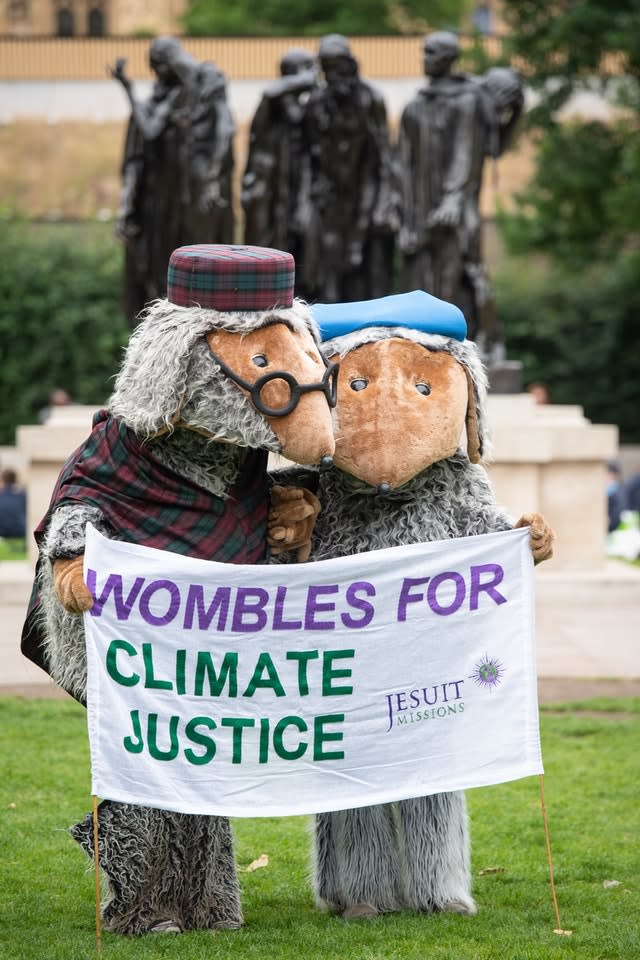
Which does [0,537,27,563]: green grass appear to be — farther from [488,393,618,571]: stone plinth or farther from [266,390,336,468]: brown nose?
[266,390,336,468]: brown nose

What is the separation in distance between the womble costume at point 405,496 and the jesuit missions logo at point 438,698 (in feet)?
0.92

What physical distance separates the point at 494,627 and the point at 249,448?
2.75ft

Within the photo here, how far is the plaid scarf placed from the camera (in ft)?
14.3

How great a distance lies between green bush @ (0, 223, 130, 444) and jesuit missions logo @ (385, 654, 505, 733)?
1980 cm

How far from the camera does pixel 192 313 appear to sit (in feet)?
13.9

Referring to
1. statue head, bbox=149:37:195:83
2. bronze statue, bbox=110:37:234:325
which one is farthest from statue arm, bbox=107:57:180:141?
statue head, bbox=149:37:195:83

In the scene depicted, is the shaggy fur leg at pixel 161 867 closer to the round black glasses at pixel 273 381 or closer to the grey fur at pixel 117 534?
the grey fur at pixel 117 534

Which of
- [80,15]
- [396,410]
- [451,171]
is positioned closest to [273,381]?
[396,410]

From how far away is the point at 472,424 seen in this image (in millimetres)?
4625

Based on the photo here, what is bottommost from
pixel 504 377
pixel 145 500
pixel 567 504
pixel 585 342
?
pixel 585 342

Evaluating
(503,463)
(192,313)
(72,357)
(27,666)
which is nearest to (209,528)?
(192,313)

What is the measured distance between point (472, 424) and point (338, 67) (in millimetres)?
7934

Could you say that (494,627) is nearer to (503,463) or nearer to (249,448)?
(249,448)

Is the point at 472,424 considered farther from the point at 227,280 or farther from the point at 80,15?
the point at 80,15
